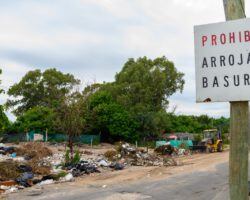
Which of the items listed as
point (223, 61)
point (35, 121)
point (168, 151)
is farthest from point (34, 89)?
point (223, 61)

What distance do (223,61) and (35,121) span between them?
52.1 m

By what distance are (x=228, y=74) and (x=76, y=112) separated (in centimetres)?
2374

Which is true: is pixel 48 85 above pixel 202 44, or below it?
above

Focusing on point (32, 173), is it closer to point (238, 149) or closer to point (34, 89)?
point (238, 149)

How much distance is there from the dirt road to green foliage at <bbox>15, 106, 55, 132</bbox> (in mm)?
32940

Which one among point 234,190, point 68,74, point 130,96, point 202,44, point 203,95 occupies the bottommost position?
point 234,190

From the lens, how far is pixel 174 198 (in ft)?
44.6

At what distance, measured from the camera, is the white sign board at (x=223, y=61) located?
3191 millimetres

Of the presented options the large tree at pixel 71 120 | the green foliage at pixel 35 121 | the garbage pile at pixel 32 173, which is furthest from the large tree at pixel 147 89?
the garbage pile at pixel 32 173

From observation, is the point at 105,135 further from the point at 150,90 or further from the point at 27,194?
the point at 27,194

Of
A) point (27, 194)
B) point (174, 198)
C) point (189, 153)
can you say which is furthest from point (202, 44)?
point (189, 153)

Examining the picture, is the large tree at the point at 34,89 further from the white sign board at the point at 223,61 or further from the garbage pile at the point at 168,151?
the white sign board at the point at 223,61

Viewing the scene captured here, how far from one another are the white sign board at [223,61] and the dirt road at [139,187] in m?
10.8

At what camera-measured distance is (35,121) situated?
5394 cm
